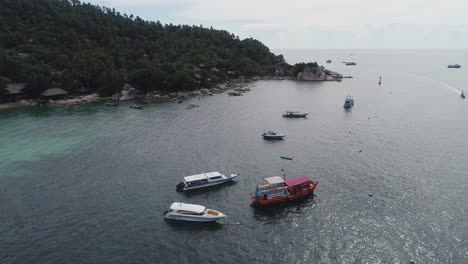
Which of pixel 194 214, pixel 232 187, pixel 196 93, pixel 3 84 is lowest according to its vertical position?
pixel 232 187

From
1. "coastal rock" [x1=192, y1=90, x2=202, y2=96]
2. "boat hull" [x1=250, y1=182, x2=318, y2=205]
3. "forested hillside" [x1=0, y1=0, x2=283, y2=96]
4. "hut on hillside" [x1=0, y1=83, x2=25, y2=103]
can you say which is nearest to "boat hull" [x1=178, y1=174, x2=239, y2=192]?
"boat hull" [x1=250, y1=182, x2=318, y2=205]

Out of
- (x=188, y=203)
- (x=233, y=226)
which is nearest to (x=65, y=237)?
(x=188, y=203)

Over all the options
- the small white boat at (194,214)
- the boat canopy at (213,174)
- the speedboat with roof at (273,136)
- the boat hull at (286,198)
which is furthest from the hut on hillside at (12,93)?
the boat hull at (286,198)

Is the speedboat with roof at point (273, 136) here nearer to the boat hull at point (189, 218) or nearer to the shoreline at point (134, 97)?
the boat hull at point (189, 218)

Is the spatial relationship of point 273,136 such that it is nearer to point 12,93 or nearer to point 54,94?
point 54,94

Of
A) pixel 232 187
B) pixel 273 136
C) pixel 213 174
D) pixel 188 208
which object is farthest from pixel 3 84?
pixel 188 208

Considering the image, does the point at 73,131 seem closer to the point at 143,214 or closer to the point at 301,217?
the point at 143,214
